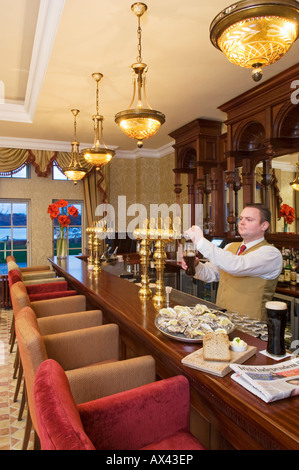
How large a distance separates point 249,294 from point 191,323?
992 mm

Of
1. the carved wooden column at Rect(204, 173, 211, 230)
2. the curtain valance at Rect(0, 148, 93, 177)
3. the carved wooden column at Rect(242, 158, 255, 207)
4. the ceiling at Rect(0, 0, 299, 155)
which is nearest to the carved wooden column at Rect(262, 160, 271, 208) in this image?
the carved wooden column at Rect(242, 158, 255, 207)

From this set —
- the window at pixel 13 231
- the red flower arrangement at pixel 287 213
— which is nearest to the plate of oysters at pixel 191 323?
the red flower arrangement at pixel 287 213

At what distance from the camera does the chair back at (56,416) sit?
2.67ft

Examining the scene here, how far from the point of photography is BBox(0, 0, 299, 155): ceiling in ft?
9.41

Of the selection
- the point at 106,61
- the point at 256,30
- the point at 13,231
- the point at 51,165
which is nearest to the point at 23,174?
the point at 51,165

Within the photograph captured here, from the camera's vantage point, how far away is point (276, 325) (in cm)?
131

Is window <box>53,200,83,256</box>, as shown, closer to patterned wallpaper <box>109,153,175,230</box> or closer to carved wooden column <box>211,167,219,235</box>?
patterned wallpaper <box>109,153,175,230</box>

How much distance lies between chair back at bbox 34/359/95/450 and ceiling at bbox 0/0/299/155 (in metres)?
2.76

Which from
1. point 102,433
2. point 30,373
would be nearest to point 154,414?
point 102,433

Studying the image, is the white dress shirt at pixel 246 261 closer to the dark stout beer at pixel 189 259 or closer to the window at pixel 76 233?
the dark stout beer at pixel 189 259

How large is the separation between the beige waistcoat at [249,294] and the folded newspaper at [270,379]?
1.18 m

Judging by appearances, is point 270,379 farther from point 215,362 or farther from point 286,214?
point 286,214

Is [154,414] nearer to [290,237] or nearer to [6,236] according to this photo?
[290,237]

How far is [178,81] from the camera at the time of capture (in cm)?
415
